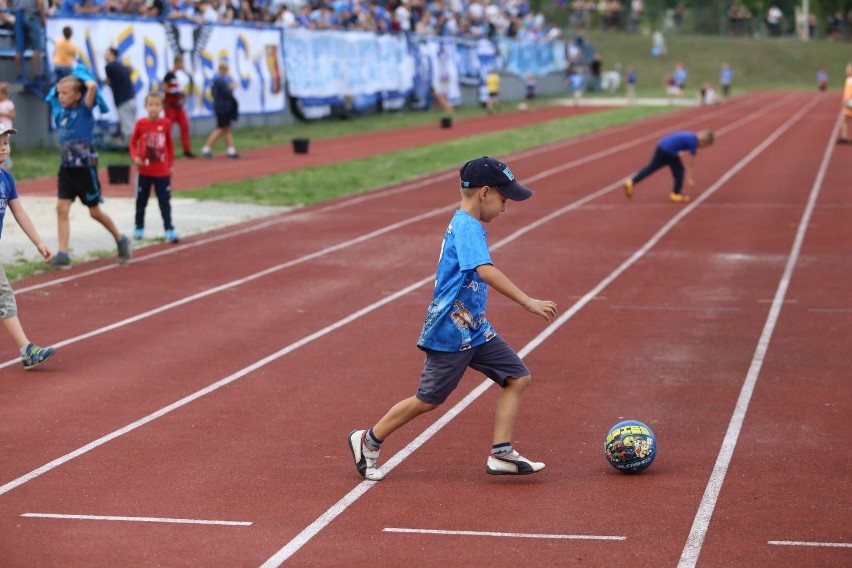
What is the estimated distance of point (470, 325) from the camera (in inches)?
287

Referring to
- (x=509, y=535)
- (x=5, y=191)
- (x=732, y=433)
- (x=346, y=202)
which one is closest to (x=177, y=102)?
(x=346, y=202)

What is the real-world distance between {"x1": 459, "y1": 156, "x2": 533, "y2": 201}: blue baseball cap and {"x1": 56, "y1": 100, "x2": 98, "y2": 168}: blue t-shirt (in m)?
8.59

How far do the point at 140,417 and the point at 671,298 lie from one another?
6.31 meters

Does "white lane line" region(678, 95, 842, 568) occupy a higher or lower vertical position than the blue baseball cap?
lower

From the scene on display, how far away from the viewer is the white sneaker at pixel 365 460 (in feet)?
24.4

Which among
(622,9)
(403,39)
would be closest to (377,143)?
(403,39)

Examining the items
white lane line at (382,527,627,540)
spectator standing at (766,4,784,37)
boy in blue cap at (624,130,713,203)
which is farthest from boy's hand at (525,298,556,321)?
spectator standing at (766,4,784,37)

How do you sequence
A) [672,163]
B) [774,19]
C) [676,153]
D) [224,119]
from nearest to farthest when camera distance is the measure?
[676,153]
[672,163]
[224,119]
[774,19]

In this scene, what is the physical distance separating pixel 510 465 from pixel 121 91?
23000mm

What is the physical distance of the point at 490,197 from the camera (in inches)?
282

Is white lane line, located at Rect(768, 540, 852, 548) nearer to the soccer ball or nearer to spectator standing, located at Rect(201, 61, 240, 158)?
the soccer ball

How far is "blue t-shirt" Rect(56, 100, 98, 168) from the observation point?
14758 mm

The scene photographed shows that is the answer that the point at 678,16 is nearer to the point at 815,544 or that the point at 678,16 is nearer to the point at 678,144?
the point at 678,144

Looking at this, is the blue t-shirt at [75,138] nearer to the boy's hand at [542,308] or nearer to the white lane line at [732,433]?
the white lane line at [732,433]
